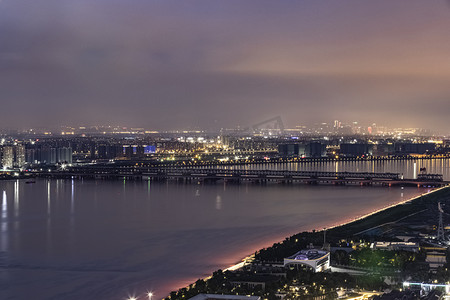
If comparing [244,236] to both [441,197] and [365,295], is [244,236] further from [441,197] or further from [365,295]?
[441,197]

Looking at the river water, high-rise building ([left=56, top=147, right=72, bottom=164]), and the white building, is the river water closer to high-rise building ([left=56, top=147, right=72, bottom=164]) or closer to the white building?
the white building

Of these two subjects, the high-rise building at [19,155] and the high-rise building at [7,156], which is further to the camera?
the high-rise building at [19,155]

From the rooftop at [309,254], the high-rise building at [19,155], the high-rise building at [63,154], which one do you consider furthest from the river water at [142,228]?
the high-rise building at [63,154]

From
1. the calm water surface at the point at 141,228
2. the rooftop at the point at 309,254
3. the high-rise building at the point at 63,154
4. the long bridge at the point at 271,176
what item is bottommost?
the calm water surface at the point at 141,228

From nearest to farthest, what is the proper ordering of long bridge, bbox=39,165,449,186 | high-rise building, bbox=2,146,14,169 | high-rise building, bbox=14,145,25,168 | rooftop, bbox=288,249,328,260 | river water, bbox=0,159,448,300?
river water, bbox=0,159,448,300
rooftop, bbox=288,249,328,260
long bridge, bbox=39,165,449,186
high-rise building, bbox=2,146,14,169
high-rise building, bbox=14,145,25,168

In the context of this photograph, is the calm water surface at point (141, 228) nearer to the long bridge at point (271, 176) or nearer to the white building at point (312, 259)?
the white building at point (312, 259)

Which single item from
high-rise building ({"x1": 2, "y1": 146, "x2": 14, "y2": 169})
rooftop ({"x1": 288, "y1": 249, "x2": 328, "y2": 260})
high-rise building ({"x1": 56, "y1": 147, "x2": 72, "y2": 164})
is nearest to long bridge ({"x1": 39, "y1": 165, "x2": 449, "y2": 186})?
high-rise building ({"x1": 2, "y1": 146, "x2": 14, "y2": 169})

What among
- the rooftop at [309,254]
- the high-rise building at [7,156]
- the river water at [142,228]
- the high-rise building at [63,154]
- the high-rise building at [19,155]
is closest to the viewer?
the river water at [142,228]

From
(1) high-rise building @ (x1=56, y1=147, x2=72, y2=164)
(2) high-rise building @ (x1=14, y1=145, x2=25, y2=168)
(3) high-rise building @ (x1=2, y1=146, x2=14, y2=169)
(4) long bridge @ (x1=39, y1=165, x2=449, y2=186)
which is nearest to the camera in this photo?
(4) long bridge @ (x1=39, y1=165, x2=449, y2=186)
